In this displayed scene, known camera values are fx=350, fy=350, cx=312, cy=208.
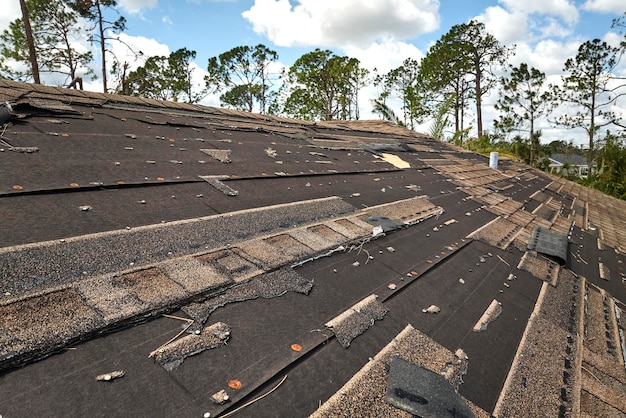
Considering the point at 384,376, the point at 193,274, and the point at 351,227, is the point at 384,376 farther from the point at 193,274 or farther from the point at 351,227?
the point at 351,227

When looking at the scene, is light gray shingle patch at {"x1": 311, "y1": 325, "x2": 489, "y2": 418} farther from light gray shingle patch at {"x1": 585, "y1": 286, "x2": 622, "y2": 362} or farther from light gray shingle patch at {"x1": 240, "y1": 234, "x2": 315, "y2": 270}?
light gray shingle patch at {"x1": 585, "y1": 286, "x2": 622, "y2": 362}

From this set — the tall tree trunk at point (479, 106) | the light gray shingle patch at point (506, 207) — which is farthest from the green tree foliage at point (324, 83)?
the light gray shingle patch at point (506, 207)

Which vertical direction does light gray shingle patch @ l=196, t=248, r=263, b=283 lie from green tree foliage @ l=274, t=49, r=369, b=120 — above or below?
below

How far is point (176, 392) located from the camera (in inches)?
38.8

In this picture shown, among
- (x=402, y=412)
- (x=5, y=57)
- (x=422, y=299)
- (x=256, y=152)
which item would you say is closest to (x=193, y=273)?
(x=402, y=412)

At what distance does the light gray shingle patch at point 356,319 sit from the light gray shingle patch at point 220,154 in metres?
2.17

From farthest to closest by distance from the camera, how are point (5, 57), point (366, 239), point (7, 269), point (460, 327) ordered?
1. point (5, 57)
2. point (366, 239)
3. point (460, 327)
4. point (7, 269)

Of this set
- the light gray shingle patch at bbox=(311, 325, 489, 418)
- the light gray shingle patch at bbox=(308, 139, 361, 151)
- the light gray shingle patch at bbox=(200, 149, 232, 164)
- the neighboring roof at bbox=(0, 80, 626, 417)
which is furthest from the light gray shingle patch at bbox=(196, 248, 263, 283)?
the light gray shingle patch at bbox=(308, 139, 361, 151)

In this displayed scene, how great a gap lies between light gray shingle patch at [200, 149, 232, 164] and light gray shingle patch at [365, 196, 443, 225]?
57.0 inches

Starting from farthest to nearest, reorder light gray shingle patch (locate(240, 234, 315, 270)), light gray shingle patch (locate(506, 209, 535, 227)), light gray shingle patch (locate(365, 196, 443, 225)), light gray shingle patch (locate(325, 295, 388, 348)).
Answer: light gray shingle patch (locate(506, 209, 535, 227))
light gray shingle patch (locate(365, 196, 443, 225))
light gray shingle patch (locate(240, 234, 315, 270))
light gray shingle patch (locate(325, 295, 388, 348))

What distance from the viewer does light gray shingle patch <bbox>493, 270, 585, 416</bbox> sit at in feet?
4.40

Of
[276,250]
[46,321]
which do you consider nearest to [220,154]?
[276,250]

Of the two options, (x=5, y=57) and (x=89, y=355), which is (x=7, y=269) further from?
(x=5, y=57)

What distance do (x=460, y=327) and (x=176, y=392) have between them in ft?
4.42
